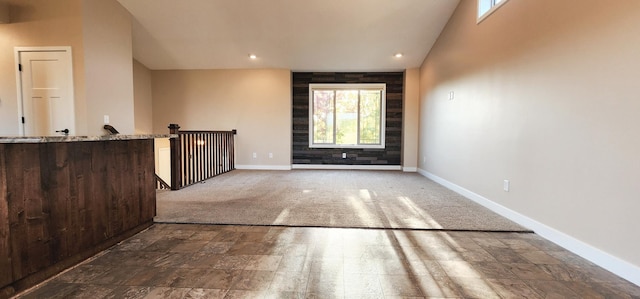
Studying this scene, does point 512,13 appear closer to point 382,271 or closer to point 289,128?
point 382,271

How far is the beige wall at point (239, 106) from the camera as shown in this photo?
6605 millimetres

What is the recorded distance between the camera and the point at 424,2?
4.34 metres

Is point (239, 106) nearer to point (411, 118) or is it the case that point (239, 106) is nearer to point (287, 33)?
point (287, 33)

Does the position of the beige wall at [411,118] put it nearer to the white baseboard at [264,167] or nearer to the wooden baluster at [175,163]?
the white baseboard at [264,167]

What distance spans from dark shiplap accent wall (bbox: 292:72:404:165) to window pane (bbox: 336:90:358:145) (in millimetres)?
271

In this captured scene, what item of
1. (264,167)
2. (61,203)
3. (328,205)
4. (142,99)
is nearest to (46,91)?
(142,99)

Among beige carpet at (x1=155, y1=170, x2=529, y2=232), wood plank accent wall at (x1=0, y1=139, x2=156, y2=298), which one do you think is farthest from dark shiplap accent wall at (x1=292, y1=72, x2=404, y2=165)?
wood plank accent wall at (x1=0, y1=139, x2=156, y2=298)

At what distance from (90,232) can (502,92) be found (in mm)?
3984

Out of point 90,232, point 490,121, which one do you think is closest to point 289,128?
point 490,121

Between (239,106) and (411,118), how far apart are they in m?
4.14

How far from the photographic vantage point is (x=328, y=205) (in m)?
3.37

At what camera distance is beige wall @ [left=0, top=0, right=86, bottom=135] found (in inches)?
148

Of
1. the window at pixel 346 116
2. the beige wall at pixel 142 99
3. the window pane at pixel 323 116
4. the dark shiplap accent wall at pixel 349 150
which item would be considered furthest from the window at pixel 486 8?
the beige wall at pixel 142 99

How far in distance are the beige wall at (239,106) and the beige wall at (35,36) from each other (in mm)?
2875
